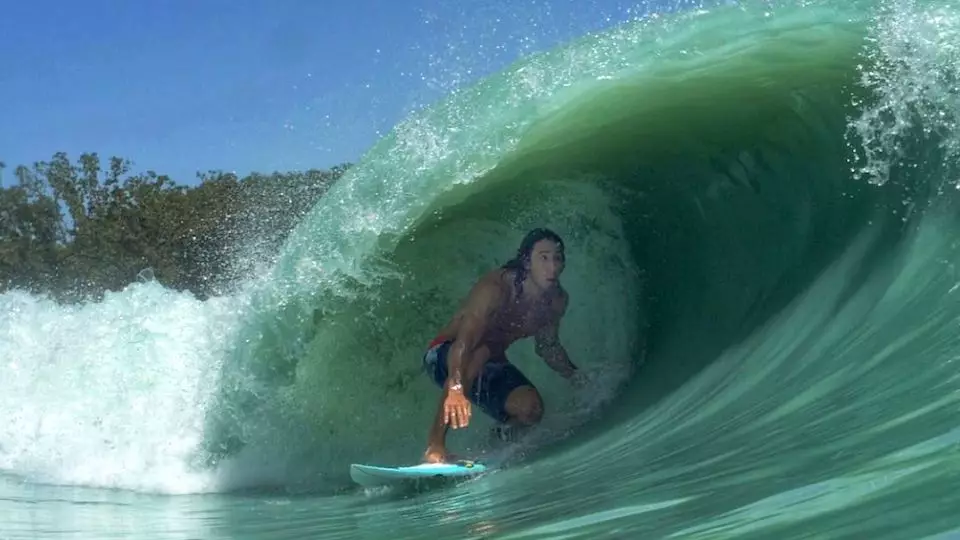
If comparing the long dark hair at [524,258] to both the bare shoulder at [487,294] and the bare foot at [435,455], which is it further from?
the bare foot at [435,455]

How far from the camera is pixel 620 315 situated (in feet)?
23.5

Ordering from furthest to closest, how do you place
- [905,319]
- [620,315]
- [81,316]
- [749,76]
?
[81,316] < [620,315] < [749,76] < [905,319]

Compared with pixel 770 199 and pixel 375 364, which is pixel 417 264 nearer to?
pixel 375 364

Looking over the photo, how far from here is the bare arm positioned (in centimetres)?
610

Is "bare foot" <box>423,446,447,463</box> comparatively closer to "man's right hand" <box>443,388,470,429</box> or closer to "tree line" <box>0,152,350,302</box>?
"man's right hand" <box>443,388,470,429</box>

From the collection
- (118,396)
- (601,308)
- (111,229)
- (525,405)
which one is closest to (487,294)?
(525,405)

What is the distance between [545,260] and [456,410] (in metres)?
1.27

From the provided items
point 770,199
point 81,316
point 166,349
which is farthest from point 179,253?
point 770,199

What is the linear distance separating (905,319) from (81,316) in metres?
7.67

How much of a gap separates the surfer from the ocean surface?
23 cm

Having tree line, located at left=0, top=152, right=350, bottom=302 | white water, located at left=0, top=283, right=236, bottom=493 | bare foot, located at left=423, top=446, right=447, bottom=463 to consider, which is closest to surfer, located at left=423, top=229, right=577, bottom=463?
bare foot, located at left=423, top=446, right=447, bottom=463

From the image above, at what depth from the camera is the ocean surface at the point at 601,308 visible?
14.1 feet

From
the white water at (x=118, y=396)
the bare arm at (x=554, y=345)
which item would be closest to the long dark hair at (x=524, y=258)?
the bare arm at (x=554, y=345)

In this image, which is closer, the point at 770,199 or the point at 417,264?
the point at 770,199
